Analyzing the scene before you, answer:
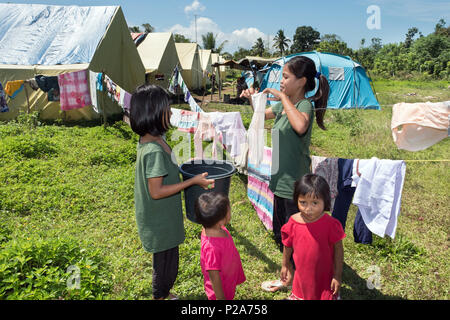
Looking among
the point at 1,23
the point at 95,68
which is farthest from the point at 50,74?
the point at 1,23

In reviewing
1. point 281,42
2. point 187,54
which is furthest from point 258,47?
point 187,54

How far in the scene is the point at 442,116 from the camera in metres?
2.71

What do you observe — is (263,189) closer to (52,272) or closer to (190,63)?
(52,272)

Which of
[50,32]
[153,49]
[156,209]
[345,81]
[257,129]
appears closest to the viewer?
[156,209]

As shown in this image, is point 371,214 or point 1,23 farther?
point 1,23

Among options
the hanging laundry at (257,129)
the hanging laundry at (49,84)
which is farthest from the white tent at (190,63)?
the hanging laundry at (257,129)

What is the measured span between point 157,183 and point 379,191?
6.33 ft

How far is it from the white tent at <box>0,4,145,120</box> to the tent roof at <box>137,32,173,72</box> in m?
3.08

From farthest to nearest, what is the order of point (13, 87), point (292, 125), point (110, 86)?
1. point (13, 87)
2. point (110, 86)
3. point (292, 125)

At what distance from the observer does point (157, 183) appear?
2039 millimetres

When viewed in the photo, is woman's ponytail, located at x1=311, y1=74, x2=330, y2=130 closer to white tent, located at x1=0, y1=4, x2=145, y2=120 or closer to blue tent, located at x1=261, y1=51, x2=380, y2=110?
white tent, located at x1=0, y1=4, x2=145, y2=120
